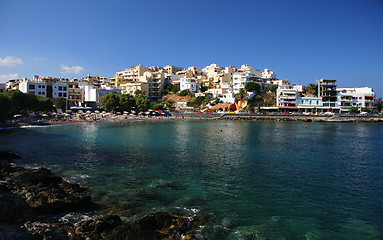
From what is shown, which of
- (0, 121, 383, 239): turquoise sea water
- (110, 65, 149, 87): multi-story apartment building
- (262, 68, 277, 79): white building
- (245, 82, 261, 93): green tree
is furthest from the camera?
(262, 68, 277, 79): white building

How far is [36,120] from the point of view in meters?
64.6

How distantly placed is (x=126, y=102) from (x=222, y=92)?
42.3 metres

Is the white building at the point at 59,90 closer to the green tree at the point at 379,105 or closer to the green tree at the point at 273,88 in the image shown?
the green tree at the point at 273,88

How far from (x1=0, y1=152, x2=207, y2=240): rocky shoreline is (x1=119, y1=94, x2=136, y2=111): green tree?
7194 cm

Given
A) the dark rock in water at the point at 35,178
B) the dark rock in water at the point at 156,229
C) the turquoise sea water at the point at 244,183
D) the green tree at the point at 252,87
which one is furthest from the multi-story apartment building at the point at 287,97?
the dark rock in water at the point at 156,229

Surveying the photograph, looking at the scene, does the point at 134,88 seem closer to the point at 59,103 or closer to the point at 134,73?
the point at 134,73

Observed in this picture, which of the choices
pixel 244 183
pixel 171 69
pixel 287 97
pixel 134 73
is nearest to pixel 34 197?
pixel 244 183

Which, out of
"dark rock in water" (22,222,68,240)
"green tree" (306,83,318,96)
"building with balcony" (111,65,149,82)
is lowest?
"dark rock in water" (22,222,68,240)

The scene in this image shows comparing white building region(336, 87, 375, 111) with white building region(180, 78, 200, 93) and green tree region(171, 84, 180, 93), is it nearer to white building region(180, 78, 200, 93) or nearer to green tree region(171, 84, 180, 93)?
white building region(180, 78, 200, 93)

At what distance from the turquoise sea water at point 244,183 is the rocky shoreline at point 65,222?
1443mm

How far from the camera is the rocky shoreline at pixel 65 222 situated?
10180mm

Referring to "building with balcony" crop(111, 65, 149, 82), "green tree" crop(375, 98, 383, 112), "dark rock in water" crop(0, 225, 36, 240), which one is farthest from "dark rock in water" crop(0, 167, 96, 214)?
"green tree" crop(375, 98, 383, 112)

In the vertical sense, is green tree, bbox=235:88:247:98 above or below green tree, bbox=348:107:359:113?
above

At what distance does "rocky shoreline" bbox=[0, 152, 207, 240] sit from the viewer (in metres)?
10.2
